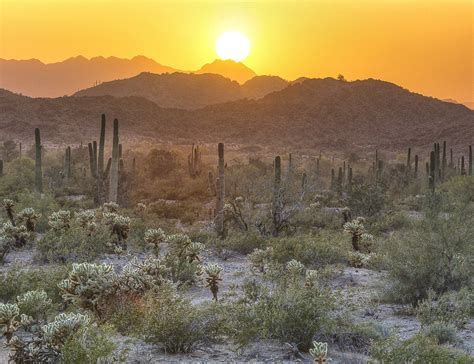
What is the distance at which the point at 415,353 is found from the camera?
5570 millimetres

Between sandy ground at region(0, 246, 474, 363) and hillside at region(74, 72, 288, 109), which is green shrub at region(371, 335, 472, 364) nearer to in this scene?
sandy ground at region(0, 246, 474, 363)

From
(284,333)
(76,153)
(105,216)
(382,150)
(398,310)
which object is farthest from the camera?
(382,150)

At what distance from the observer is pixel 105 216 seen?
516 inches

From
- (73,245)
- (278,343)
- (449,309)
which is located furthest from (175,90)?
(278,343)

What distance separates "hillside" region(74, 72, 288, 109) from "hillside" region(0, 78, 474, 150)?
Result: 26521 mm

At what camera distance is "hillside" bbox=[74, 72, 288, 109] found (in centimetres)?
11381

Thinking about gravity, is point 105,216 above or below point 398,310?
above

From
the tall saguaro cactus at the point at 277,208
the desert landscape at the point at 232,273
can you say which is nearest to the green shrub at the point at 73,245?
the desert landscape at the point at 232,273

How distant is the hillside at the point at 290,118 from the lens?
7000 cm

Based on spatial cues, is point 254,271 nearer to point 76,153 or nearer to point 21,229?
point 21,229

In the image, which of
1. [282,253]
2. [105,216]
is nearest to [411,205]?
[282,253]

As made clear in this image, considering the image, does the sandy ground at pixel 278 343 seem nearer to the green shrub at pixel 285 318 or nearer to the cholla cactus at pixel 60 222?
the green shrub at pixel 285 318

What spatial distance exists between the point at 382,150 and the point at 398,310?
59565 millimetres

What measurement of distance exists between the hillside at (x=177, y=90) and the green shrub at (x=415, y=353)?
106 m
